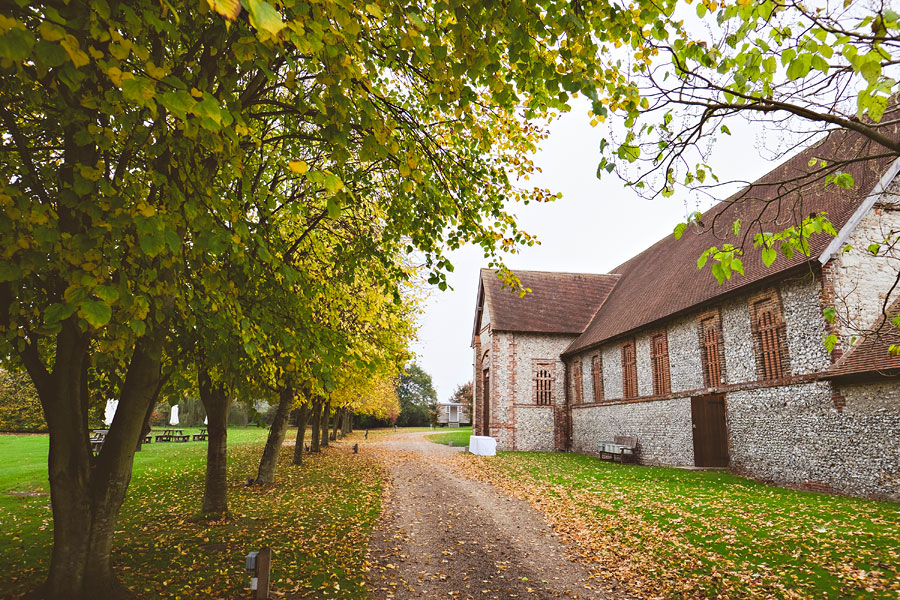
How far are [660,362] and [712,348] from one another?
3.54 m

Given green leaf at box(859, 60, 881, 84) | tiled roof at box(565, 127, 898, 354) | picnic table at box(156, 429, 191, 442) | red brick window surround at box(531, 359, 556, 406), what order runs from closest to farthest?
green leaf at box(859, 60, 881, 84) < tiled roof at box(565, 127, 898, 354) < red brick window surround at box(531, 359, 556, 406) < picnic table at box(156, 429, 191, 442)

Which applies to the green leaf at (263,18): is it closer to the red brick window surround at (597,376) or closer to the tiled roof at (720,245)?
the tiled roof at (720,245)

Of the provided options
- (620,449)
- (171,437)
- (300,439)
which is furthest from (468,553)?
(171,437)

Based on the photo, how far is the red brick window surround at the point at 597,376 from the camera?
85.4 feet

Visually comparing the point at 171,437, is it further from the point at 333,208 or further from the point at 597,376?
the point at 333,208

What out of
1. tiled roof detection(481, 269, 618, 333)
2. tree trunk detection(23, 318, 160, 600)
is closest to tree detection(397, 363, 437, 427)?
tiled roof detection(481, 269, 618, 333)

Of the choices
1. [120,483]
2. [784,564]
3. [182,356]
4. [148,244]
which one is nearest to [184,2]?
[148,244]

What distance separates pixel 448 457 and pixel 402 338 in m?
11.0

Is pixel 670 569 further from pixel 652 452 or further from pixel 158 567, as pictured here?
pixel 652 452

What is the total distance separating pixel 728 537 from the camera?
8414 millimetres

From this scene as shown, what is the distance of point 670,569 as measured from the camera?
711 cm

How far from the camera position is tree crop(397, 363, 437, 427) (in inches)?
2778

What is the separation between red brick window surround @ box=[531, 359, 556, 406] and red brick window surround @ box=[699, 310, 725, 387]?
41.9 ft

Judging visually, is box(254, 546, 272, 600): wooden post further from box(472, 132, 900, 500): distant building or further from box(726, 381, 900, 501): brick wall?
box(726, 381, 900, 501): brick wall
